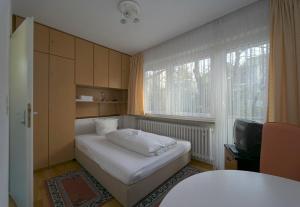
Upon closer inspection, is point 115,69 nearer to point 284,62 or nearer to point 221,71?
point 221,71

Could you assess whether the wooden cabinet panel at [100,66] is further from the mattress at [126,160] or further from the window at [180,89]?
the mattress at [126,160]

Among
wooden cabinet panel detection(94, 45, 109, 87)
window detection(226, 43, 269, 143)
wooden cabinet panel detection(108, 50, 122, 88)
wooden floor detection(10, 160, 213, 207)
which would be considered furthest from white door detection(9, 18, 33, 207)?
window detection(226, 43, 269, 143)

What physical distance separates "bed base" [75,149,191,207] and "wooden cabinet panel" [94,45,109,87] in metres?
1.63

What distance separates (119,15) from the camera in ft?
7.22

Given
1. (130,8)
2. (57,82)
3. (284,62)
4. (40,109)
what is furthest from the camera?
(57,82)

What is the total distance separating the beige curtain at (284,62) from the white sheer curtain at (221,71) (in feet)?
0.42

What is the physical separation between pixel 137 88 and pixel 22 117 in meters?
2.49

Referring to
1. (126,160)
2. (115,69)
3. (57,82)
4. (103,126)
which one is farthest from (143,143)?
(115,69)

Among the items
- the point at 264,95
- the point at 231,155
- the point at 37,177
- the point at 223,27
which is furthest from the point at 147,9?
the point at 37,177

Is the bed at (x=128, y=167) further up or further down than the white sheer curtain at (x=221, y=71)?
further down

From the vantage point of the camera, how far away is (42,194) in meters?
1.72

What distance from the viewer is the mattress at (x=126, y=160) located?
1.51 metres

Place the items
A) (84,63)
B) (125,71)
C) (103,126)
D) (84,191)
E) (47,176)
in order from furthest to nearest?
1. (125,71)
2. (103,126)
3. (84,63)
4. (47,176)
5. (84,191)

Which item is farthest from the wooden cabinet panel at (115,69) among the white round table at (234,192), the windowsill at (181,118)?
the white round table at (234,192)
